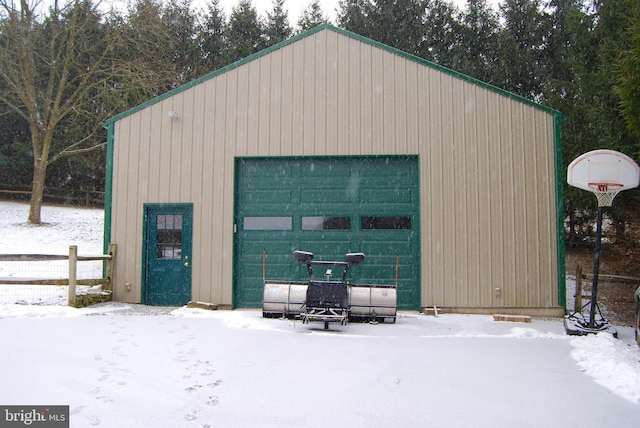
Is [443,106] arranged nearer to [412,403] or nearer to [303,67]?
[303,67]

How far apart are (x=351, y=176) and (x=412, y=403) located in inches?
217

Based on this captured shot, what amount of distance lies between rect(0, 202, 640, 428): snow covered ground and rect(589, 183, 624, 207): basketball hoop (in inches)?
70.0

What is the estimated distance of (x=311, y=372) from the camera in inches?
179

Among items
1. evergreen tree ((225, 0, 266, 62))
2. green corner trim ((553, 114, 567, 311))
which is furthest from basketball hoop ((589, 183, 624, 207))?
evergreen tree ((225, 0, 266, 62))

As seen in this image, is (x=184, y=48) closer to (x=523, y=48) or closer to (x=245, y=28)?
(x=245, y=28)

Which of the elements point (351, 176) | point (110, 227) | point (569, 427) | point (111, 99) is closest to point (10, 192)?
point (111, 99)

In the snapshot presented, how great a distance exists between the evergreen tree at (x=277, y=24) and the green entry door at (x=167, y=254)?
15588mm

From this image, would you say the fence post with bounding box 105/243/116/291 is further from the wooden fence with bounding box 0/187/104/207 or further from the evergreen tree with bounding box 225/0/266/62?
the wooden fence with bounding box 0/187/104/207

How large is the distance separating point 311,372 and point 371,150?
504 cm

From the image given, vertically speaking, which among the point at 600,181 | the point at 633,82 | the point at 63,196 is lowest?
the point at 600,181

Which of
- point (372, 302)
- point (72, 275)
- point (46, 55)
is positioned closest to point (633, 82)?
point (372, 302)

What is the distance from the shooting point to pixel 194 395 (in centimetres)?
387

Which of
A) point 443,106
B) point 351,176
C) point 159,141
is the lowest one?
point 351,176

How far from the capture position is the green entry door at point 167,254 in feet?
29.3
